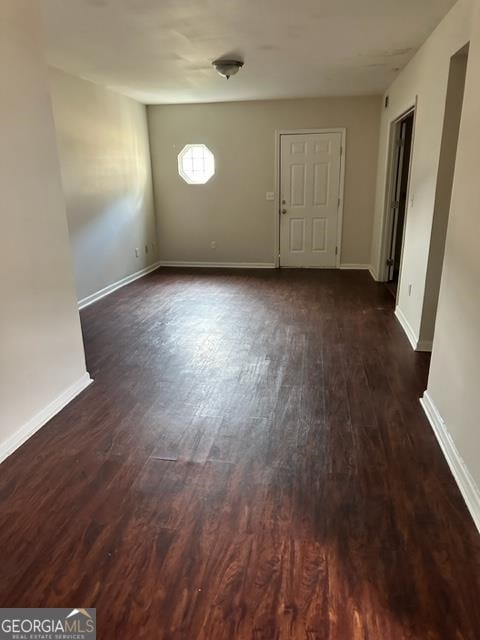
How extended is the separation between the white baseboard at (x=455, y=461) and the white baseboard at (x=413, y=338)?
928 mm

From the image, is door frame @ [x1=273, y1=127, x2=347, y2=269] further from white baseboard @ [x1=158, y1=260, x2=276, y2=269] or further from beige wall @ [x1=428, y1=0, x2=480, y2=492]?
beige wall @ [x1=428, y1=0, x2=480, y2=492]

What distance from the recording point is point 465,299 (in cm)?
208

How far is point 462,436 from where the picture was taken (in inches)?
80.0

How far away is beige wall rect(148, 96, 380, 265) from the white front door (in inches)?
6.4

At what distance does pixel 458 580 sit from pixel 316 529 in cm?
52

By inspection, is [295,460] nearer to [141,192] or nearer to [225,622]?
[225,622]

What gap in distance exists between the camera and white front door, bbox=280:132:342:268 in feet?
20.9

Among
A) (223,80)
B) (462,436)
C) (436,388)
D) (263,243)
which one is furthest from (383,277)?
(462,436)

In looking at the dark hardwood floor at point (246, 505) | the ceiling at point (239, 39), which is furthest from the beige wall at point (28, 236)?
the ceiling at point (239, 39)

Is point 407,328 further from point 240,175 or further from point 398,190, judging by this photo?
point 240,175

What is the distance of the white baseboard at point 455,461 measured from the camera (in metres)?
1.81

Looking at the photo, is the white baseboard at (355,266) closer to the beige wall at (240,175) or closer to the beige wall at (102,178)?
the beige wall at (240,175)

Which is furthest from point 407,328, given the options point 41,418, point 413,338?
point 41,418

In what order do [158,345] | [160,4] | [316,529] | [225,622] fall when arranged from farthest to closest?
[158,345] < [160,4] < [316,529] < [225,622]
